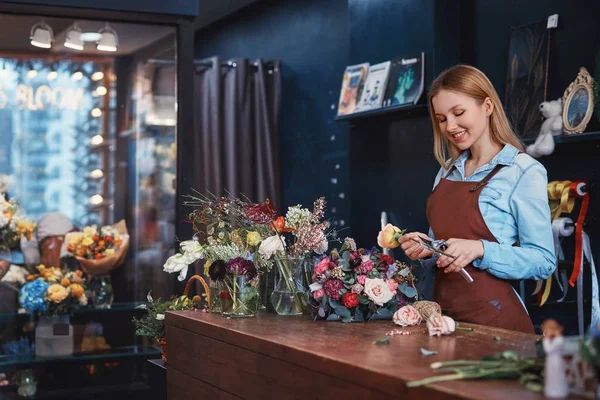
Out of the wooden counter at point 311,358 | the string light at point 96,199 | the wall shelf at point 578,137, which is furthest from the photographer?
the string light at point 96,199

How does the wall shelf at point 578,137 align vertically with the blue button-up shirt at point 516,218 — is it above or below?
above

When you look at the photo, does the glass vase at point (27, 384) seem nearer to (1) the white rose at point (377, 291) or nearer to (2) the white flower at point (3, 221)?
(2) the white flower at point (3, 221)

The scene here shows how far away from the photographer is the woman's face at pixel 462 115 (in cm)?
247

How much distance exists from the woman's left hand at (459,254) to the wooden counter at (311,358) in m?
0.18

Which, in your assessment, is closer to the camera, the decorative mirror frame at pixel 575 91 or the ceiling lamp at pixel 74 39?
the decorative mirror frame at pixel 575 91

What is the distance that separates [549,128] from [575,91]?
188 millimetres

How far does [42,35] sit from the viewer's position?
15.4 ft

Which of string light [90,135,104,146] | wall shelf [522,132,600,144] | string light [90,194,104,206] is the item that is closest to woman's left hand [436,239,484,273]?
wall shelf [522,132,600,144]

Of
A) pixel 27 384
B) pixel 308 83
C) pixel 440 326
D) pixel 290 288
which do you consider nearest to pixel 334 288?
pixel 290 288

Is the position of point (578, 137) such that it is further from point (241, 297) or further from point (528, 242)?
point (241, 297)

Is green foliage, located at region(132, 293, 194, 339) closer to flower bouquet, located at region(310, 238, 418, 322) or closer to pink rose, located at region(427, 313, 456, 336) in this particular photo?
flower bouquet, located at region(310, 238, 418, 322)

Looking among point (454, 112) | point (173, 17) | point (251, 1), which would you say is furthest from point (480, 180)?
point (251, 1)

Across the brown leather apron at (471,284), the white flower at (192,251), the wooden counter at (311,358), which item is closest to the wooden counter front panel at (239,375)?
the wooden counter at (311,358)

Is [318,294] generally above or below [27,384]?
above
